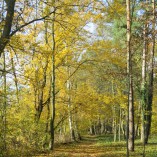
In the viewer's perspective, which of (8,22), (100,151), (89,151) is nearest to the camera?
(8,22)

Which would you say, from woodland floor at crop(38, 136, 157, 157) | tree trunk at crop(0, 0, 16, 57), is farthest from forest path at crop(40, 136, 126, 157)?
tree trunk at crop(0, 0, 16, 57)

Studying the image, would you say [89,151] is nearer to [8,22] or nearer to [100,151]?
[100,151]

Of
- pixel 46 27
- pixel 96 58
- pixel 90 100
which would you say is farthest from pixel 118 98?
pixel 46 27

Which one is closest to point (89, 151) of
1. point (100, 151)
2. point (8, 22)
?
point (100, 151)

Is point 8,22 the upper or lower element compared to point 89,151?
upper

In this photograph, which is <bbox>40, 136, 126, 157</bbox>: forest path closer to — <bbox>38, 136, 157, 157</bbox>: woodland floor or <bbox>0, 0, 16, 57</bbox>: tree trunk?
<bbox>38, 136, 157, 157</bbox>: woodland floor

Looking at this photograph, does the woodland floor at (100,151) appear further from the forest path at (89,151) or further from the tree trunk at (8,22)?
the tree trunk at (8,22)

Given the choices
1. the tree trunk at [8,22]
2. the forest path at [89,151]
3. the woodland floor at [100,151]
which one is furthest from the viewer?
the forest path at [89,151]

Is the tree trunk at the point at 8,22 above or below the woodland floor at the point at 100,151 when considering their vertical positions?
above

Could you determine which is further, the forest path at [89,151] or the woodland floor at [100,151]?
the forest path at [89,151]

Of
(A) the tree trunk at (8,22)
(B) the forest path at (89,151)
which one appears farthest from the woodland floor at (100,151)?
(A) the tree trunk at (8,22)

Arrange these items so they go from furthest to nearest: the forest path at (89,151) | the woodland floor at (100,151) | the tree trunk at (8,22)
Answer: the forest path at (89,151), the woodland floor at (100,151), the tree trunk at (8,22)

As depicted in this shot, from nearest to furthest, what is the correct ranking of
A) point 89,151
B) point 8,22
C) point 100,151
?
1. point 8,22
2. point 100,151
3. point 89,151

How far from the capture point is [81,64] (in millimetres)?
15523
